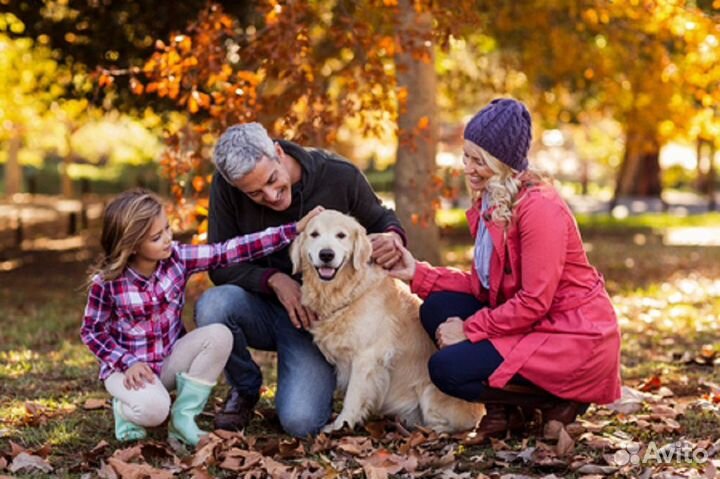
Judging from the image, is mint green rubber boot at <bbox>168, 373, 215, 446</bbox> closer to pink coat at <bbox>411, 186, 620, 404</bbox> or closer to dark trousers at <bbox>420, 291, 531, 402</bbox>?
dark trousers at <bbox>420, 291, 531, 402</bbox>

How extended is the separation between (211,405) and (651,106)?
452 inches

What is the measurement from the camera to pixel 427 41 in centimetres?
802

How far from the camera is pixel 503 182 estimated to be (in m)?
4.40

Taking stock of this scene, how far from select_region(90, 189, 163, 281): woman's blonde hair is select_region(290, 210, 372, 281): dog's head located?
723mm

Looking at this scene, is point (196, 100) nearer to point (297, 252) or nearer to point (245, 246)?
point (245, 246)

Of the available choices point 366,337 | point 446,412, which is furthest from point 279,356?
point 446,412

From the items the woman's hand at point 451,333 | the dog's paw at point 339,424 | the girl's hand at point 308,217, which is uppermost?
the girl's hand at point 308,217

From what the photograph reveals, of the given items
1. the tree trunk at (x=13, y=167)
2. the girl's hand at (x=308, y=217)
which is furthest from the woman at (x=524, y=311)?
the tree trunk at (x=13, y=167)

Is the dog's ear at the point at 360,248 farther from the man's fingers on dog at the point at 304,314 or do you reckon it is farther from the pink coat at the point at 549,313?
the pink coat at the point at 549,313

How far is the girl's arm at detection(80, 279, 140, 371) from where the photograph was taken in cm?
451

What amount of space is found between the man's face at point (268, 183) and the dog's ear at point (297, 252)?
22 cm

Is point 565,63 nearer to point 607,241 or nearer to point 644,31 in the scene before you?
point 644,31

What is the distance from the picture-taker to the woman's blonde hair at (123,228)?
4.44m

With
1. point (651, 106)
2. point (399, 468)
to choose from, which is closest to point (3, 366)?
point (399, 468)
